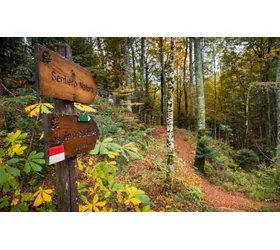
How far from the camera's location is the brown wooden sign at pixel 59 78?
0.99 metres

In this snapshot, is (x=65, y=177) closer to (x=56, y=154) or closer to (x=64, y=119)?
(x=56, y=154)

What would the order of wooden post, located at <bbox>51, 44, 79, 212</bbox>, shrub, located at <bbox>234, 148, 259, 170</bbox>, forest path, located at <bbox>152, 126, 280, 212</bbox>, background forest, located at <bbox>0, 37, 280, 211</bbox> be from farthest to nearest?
shrub, located at <bbox>234, 148, 259, 170</bbox>, forest path, located at <bbox>152, 126, 280, 212</bbox>, background forest, located at <bbox>0, 37, 280, 211</bbox>, wooden post, located at <bbox>51, 44, 79, 212</bbox>

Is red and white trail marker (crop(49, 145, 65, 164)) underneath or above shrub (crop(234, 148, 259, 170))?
above

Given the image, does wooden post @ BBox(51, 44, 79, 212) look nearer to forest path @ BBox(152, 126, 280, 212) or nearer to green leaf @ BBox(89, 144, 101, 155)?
green leaf @ BBox(89, 144, 101, 155)

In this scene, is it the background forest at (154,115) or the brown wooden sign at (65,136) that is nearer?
the brown wooden sign at (65,136)

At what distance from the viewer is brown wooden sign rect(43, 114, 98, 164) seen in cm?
101

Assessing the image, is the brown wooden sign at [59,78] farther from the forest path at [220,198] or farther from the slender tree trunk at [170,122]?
the forest path at [220,198]

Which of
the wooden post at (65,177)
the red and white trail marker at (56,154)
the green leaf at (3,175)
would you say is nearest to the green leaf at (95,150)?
the wooden post at (65,177)

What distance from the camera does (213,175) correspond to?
5.72 m

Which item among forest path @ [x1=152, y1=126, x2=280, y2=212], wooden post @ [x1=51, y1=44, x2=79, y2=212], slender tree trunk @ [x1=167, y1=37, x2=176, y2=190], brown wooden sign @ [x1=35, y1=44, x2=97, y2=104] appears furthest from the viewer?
forest path @ [x1=152, y1=126, x2=280, y2=212]

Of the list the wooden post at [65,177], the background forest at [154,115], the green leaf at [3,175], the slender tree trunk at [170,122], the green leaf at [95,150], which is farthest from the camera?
the slender tree trunk at [170,122]

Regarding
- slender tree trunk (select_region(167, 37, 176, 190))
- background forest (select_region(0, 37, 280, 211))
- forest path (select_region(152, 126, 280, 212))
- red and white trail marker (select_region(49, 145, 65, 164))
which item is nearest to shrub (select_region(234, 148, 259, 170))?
background forest (select_region(0, 37, 280, 211))

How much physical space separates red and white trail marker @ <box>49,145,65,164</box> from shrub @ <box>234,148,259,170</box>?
7918 mm
